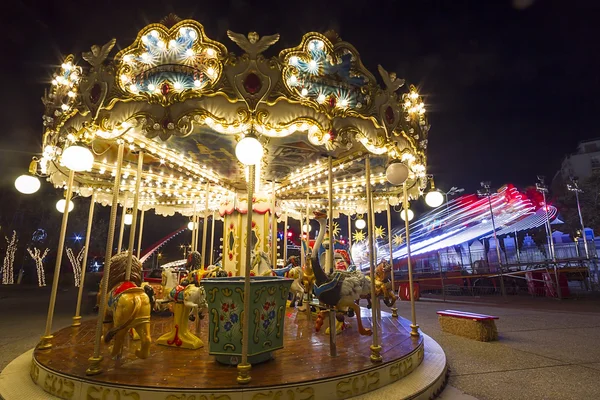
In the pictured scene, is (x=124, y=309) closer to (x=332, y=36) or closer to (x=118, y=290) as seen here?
(x=118, y=290)

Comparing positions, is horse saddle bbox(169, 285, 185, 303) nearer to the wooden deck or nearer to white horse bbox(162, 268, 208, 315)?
white horse bbox(162, 268, 208, 315)

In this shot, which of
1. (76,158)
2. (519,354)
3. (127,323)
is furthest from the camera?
(519,354)

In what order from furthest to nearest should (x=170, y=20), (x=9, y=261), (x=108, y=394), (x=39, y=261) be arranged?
(x=39, y=261) < (x=9, y=261) < (x=170, y=20) < (x=108, y=394)

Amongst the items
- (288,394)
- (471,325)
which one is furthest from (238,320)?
(471,325)

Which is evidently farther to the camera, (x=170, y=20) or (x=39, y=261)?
(x=39, y=261)

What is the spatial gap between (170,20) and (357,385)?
503cm

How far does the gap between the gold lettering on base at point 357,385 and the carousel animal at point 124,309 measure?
2.42 m

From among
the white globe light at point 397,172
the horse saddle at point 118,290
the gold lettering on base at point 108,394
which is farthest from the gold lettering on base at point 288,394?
the white globe light at point 397,172

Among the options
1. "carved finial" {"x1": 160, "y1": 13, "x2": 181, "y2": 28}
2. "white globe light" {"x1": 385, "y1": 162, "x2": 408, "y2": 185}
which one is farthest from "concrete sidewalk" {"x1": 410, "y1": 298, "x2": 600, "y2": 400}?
"carved finial" {"x1": 160, "y1": 13, "x2": 181, "y2": 28}

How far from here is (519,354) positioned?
17.7 ft

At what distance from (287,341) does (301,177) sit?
13.7ft

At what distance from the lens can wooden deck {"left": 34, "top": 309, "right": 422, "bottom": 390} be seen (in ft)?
10.3

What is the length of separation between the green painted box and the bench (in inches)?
190

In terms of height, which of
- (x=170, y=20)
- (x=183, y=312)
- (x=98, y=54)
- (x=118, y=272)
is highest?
(x=170, y=20)
